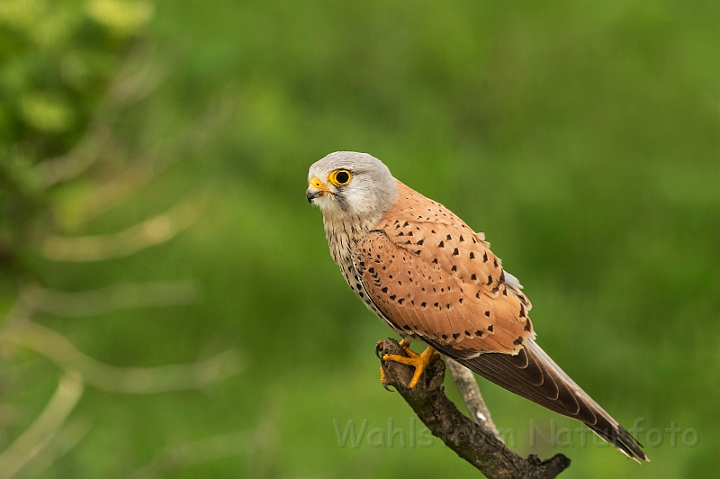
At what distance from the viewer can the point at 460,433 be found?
3.75m

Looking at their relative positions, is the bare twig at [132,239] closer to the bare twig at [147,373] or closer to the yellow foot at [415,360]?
the bare twig at [147,373]

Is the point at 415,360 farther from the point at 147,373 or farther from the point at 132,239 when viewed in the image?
the point at 147,373

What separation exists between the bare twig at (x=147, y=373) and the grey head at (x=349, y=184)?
4048 millimetres

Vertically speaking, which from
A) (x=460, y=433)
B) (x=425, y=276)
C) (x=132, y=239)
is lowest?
(x=460, y=433)

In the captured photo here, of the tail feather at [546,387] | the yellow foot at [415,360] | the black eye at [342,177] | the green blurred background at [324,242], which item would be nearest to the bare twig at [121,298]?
the green blurred background at [324,242]

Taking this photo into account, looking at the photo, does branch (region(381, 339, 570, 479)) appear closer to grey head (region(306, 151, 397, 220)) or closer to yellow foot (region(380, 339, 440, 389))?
yellow foot (region(380, 339, 440, 389))

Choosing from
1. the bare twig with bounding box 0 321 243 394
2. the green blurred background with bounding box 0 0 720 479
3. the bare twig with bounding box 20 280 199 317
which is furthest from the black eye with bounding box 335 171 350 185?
the bare twig with bounding box 20 280 199 317

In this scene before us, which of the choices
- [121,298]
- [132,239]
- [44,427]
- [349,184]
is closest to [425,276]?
[349,184]

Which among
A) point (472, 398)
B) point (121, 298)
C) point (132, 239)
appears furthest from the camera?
A: point (121, 298)

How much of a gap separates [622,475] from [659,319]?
1.80 meters

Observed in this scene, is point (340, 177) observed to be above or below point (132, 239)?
below

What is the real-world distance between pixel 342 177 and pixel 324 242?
5.11 meters

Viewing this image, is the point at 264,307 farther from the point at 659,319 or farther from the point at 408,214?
the point at 408,214

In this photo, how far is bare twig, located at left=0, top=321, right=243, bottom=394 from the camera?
7.75 m
